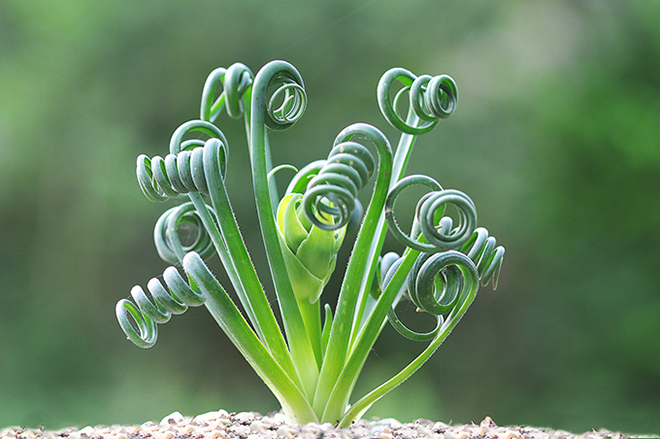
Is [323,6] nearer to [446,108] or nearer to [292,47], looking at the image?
[292,47]

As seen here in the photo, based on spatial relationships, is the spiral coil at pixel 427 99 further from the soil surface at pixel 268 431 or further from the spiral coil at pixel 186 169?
the soil surface at pixel 268 431

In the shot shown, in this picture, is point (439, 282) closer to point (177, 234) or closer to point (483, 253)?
point (483, 253)

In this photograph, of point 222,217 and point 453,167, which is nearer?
point 222,217

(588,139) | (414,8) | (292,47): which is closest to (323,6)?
(292,47)

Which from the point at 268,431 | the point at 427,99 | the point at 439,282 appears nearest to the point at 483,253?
the point at 439,282

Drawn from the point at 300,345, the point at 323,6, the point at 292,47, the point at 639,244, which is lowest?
the point at 300,345

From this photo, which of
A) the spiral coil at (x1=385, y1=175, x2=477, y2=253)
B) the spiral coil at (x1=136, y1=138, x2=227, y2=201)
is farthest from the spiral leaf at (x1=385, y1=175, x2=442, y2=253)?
the spiral coil at (x1=136, y1=138, x2=227, y2=201)

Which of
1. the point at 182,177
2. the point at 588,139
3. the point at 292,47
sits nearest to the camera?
the point at 182,177
